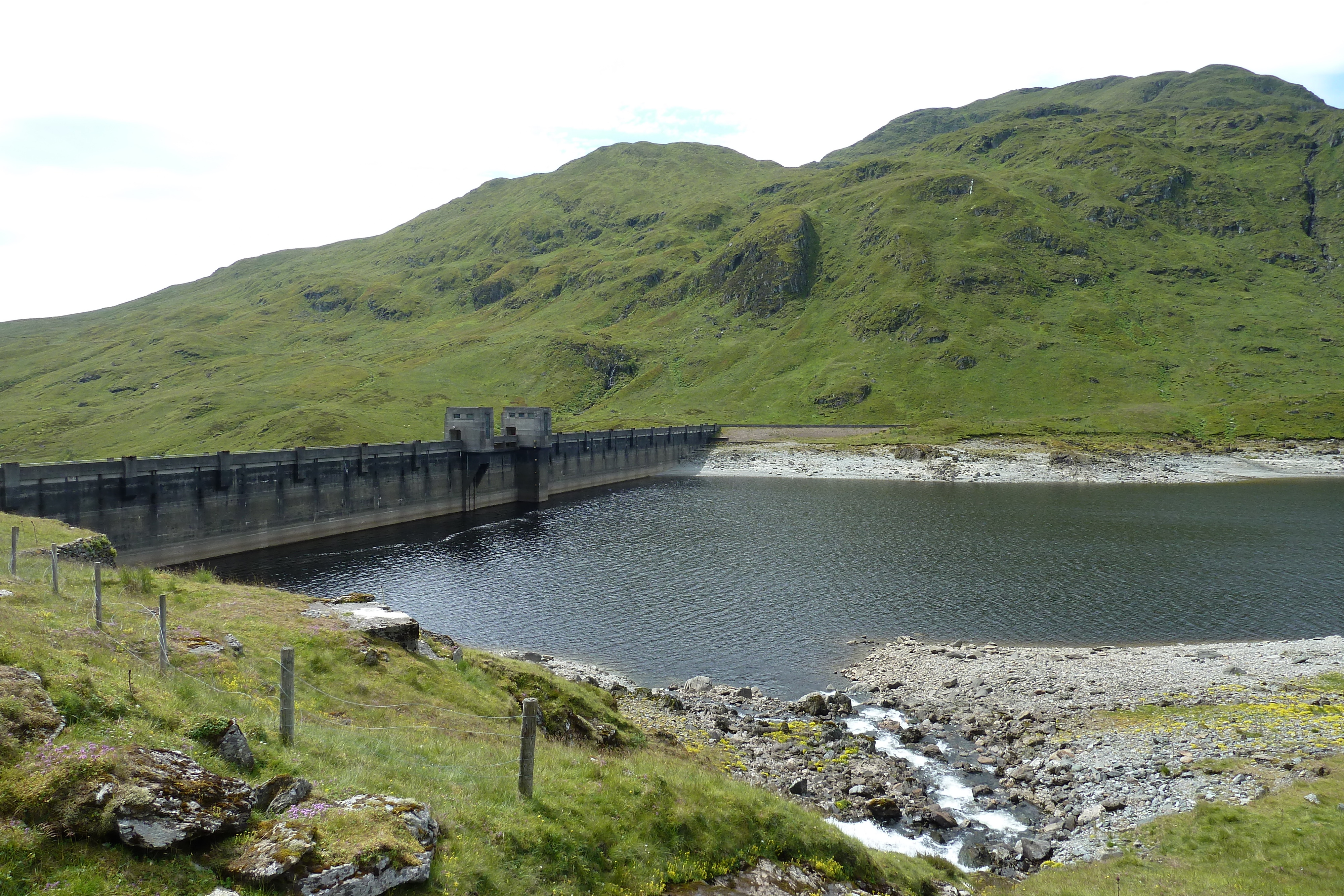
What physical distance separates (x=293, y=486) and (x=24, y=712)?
223 feet

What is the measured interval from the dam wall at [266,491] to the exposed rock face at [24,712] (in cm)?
5457

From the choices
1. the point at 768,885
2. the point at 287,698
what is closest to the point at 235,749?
the point at 287,698

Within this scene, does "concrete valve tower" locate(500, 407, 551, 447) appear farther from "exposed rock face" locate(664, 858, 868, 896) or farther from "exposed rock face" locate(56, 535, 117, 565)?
"exposed rock face" locate(664, 858, 868, 896)

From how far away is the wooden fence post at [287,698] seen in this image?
12.8 metres

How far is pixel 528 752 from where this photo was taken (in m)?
14.2

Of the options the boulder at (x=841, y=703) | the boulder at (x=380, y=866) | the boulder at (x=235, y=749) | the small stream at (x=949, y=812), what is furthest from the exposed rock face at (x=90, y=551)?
the small stream at (x=949, y=812)

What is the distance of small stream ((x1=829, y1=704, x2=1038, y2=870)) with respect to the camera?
22344 millimetres

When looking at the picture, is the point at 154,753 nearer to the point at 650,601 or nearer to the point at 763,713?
the point at 763,713

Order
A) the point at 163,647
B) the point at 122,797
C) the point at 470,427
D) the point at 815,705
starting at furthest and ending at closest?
the point at 470,427 < the point at 815,705 < the point at 163,647 < the point at 122,797

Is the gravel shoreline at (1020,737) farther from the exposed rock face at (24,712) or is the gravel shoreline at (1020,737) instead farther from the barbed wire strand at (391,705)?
the exposed rock face at (24,712)

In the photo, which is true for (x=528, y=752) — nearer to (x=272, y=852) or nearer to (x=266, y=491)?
(x=272, y=852)

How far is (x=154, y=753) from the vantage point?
33.2ft

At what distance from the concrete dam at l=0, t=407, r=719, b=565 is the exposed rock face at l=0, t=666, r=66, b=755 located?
52294 millimetres

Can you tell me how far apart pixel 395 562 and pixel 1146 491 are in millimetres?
102298
